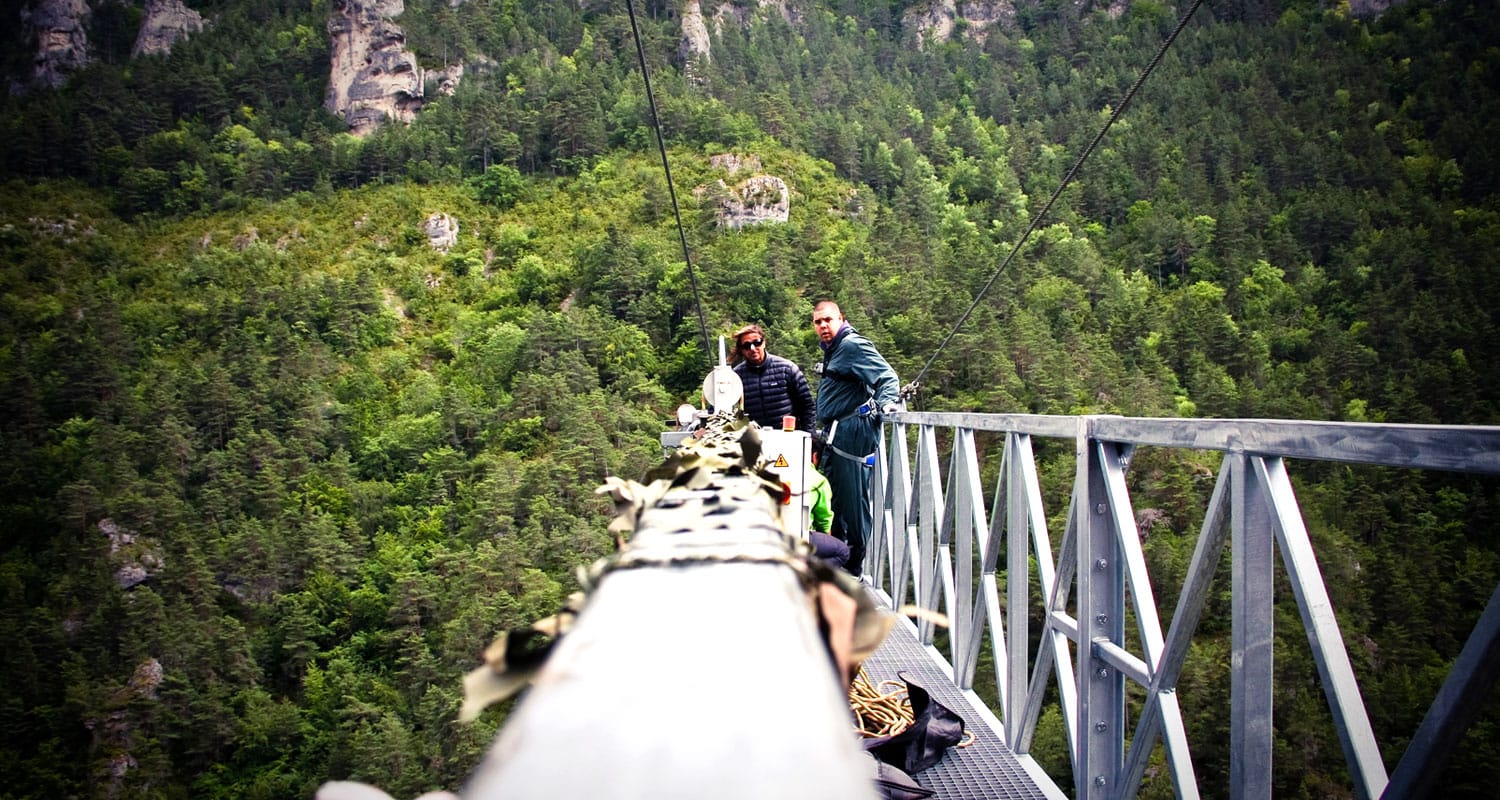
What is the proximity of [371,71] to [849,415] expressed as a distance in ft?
288

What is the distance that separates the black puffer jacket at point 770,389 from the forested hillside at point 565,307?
6646mm

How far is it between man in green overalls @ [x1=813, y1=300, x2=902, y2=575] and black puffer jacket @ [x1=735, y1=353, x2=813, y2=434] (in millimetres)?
231

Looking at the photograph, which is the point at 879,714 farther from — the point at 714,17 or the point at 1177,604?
the point at 714,17

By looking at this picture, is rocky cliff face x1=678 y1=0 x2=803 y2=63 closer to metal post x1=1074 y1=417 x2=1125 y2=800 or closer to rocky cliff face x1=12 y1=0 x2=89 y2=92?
rocky cliff face x1=12 y1=0 x2=89 y2=92

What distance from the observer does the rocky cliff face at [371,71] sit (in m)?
76.6

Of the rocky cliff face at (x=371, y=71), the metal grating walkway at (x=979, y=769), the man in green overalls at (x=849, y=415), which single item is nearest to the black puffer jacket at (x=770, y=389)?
the man in green overalls at (x=849, y=415)

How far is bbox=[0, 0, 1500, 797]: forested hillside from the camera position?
3434 centimetres

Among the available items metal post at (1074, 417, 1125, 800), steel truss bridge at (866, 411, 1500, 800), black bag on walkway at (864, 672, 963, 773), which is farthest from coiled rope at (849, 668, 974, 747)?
metal post at (1074, 417, 1125, 800)

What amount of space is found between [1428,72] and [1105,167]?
106 ft

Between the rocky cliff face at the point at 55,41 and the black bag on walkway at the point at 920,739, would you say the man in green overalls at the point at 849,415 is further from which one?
the rocky cliff face at the point at 55,41

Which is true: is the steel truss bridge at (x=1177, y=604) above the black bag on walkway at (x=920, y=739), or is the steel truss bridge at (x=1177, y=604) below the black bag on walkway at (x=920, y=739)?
above

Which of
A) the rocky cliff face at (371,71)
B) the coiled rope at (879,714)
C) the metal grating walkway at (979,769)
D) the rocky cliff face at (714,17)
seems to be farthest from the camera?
the rocky cliff face at (714,17)

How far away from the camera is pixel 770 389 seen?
13.6ft

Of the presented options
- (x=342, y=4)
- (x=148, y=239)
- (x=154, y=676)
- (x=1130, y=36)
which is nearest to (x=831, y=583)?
(x=154, y=676)
